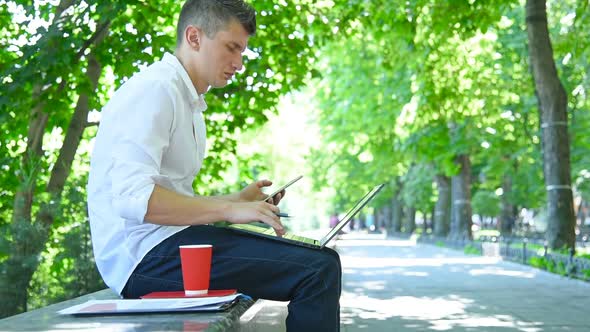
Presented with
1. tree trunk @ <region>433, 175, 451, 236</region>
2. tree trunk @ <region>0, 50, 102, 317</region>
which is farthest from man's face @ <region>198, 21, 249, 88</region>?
tree trunk @ <region>433, 175, 451, 236</region>

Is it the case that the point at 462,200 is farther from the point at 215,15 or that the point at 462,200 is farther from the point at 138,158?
the point at 138,158

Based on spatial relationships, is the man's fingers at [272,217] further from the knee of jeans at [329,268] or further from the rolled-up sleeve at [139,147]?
the rolled-up sleeve at [139,147]

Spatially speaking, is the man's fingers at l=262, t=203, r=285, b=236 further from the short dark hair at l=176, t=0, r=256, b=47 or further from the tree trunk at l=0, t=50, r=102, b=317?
the tree trunk at l=0, t=50, r=102, b=317

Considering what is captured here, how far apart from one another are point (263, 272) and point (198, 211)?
35cm

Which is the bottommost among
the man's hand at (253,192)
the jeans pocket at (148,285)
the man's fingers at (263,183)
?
the jeans pocket at (148,285)

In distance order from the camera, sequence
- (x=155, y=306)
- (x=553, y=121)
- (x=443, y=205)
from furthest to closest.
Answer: (x=443, y=205)
(x=553, y=121)
(x=155, y=306)

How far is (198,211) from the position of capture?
3314 mm

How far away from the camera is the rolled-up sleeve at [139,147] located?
3229 millimetres

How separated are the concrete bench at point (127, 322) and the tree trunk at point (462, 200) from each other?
30.0m

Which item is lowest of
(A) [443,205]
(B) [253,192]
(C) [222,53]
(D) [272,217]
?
(D) [272,217]

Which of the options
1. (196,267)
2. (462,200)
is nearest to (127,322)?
(196,267)

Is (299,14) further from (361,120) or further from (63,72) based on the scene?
(361,120)

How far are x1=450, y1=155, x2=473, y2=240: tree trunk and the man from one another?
29311 millimetres

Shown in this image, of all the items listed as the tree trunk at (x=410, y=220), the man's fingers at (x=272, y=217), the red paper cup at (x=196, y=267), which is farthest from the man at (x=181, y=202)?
the tree trunk at (x=410, y=220)
